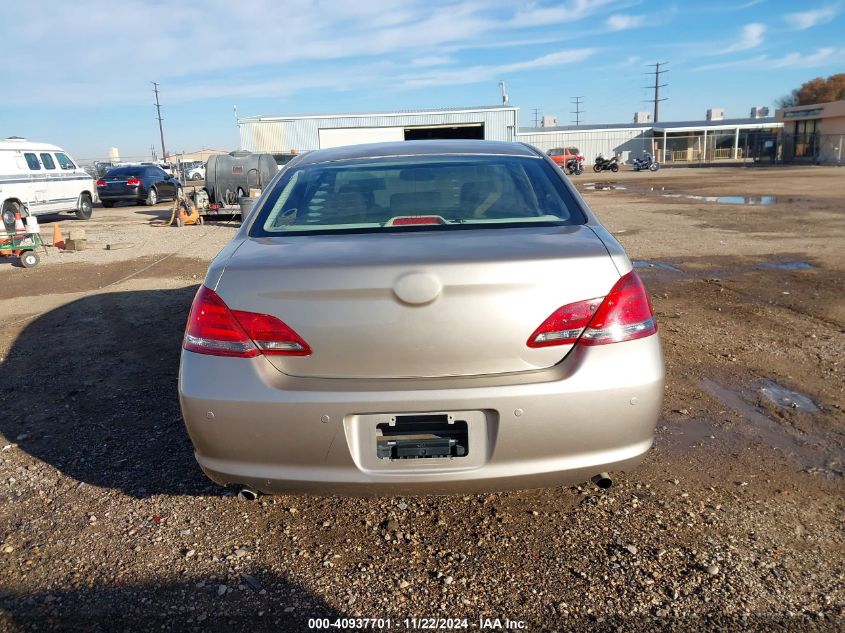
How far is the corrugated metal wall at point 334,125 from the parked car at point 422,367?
40.0 metres

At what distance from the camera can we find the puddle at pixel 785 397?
12.9ft

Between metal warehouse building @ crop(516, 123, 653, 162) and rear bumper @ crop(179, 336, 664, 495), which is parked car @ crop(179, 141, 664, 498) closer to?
rear bumper @ crop(179, 336, 664, 495)

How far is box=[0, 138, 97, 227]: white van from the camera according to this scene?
1423 centimetres

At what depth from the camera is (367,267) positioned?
2256mm

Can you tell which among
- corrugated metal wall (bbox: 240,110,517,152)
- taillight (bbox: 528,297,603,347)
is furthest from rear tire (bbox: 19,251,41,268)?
corrugated metal wall (bbox: 240,110,517,152)

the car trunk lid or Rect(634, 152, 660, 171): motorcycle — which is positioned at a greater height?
the car trunk lid

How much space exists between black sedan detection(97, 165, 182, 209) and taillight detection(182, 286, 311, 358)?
2165 cm

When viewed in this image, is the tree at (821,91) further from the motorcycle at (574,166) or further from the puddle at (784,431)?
the puddle at (784,431)

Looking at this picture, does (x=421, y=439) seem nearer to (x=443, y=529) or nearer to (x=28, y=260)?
(x=443, y=529)

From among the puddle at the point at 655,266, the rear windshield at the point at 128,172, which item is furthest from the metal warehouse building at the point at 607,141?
the puddle at the point at 655,266

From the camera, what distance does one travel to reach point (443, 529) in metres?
2.81

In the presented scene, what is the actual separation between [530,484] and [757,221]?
1296 centimetres

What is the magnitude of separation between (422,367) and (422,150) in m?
1.65

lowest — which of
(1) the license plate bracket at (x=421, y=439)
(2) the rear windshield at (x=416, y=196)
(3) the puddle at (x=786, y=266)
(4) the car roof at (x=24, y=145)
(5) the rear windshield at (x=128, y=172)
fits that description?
(3) the puddle at (x=786, y=266)
